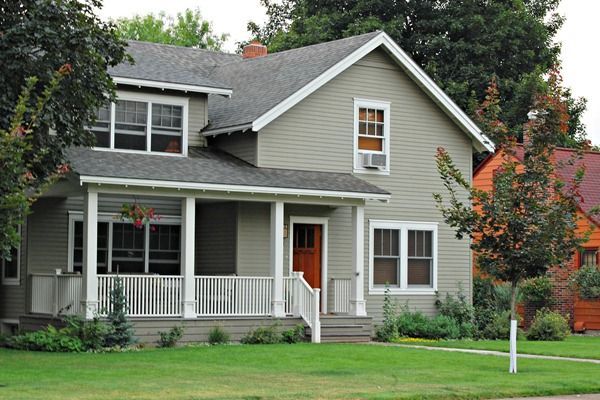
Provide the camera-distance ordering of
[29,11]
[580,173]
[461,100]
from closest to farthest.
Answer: [580,173] < [29,11] < [461,100]

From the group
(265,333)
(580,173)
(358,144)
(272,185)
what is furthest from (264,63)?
(580,173)

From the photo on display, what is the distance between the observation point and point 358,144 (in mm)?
30906

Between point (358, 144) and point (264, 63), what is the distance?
14.3 feet

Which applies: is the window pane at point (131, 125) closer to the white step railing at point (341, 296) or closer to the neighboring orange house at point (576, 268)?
the white step railing at point (341, 296)

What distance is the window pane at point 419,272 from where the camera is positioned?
31594mm

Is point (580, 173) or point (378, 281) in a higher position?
point (580, 173)

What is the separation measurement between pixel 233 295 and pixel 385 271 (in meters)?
5.65

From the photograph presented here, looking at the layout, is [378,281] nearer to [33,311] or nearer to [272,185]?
[272,185]

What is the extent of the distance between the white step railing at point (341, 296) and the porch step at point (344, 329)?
0.84 metres

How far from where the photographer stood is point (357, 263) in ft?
95.0

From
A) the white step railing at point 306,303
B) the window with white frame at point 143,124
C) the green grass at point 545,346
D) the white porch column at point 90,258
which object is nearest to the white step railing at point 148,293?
the white porch column at point 90,258

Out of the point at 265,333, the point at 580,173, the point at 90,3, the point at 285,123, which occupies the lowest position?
the point at 265,333

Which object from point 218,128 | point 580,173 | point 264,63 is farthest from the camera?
point 264,63

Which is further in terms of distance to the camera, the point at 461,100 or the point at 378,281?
the point at 461,100
